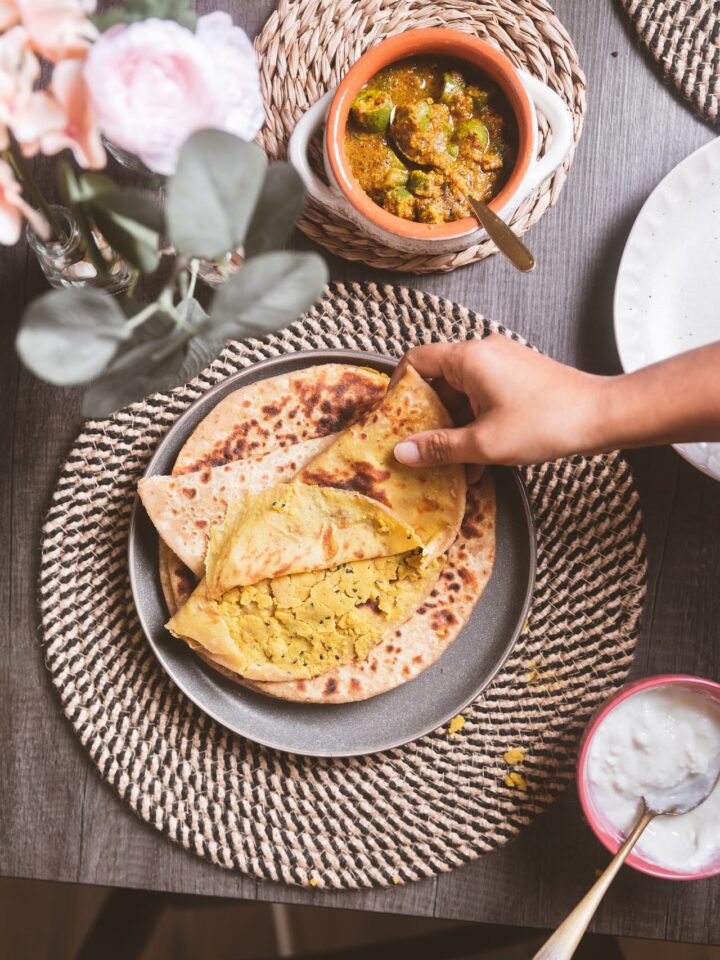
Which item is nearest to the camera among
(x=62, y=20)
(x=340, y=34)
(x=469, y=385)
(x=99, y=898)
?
(x=62, y=20)

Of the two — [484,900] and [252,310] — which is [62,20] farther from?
[484,900]

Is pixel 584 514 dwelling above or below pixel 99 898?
above

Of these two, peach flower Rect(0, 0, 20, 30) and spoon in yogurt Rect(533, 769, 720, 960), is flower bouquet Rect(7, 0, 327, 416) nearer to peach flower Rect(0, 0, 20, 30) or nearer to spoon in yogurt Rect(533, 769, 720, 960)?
peach flower Rect(0, 0, 20, 30)

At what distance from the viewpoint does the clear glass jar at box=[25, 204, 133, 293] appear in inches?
45.7

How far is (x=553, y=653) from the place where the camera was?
4.15ft

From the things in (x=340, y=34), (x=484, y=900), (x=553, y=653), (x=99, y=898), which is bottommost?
(x=99, y=898)

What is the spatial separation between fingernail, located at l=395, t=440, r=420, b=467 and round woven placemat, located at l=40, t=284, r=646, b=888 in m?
0.21

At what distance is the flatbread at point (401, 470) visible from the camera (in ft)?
3.79

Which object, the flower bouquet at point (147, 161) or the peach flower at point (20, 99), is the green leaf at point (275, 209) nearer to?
the flower bouquet at point (147, 161)

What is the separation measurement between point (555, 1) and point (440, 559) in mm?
914

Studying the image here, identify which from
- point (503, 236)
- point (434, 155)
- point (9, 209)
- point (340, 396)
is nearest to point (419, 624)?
point (340, 396)

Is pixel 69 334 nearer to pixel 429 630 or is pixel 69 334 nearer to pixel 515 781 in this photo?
pixel 429 630

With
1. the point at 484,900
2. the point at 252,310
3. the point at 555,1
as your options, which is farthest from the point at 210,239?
the point at 484,900

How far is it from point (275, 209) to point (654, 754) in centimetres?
94
